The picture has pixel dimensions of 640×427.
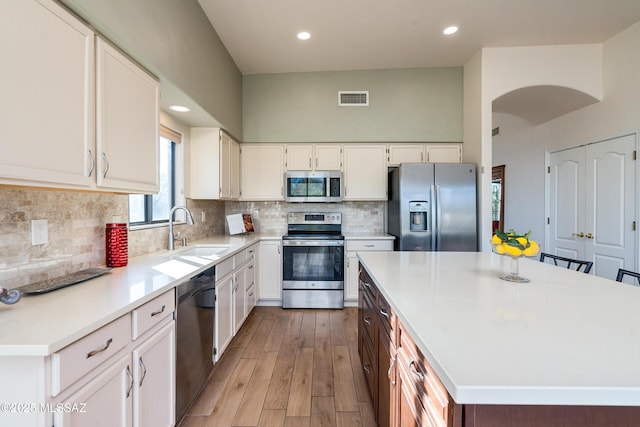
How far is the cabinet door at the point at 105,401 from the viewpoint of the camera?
89cm

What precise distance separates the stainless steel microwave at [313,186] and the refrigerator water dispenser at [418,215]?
91cm

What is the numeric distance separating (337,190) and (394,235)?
92 cm

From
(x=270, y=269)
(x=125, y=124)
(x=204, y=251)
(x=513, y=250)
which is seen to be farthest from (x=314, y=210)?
(x=513, y=250)

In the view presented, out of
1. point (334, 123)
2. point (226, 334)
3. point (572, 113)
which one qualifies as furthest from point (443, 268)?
point (572, 113)

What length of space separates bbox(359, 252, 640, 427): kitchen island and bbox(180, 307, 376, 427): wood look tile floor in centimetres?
64

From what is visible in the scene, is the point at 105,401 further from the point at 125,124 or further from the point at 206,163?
the point at 206,163

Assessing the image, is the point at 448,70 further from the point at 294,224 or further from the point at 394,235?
the point at 294,224

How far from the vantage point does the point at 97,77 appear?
136 cm

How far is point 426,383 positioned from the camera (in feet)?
2.80

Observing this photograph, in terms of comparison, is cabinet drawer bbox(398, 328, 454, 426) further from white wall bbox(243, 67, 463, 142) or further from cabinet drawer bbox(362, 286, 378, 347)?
white wall bbox(243, 67, 463, 142)

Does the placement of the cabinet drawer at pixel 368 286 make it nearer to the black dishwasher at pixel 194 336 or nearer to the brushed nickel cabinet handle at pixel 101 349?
the black dishwasher at pixel 194 336

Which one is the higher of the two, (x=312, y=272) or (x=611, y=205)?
(x=611, y=205)

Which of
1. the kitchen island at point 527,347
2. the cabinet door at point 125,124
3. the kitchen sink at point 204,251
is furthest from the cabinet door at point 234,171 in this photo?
the kitchen island at point 527,347

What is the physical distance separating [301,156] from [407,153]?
1421 mm
